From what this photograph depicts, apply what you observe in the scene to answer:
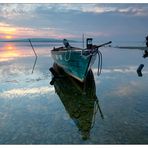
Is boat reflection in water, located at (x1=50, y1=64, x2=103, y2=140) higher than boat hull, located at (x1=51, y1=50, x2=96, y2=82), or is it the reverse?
boat hull, located at (x1=51, y1=50, x2=96, y2=82)

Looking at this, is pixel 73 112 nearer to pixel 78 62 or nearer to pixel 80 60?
pixel 80 60

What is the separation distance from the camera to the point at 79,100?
37.3 feet

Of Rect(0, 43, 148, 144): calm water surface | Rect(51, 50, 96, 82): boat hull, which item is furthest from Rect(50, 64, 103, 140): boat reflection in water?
Rect(51, 50, 96, 82): boat hull

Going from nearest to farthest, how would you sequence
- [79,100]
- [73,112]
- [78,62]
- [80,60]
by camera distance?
[73,112] → [79,100] → [80,60] → [78,62]

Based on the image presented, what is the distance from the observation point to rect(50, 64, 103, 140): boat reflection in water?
340 inches

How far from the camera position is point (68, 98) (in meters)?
11.9

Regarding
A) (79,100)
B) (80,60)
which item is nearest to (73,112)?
(79,100)

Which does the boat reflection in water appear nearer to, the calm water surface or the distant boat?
the calm water surface

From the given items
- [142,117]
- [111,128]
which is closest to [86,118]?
[111,128]

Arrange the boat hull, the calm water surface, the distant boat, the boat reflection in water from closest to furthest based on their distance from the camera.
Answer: the calm water surface
the boat reflection in water
the distant boat
the boat hull

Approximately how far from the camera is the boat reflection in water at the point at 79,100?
28.3 ft

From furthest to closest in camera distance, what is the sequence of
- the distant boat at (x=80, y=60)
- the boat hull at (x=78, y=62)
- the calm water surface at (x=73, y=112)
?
the boat hull at (x=78, y=62) < the distant boat at (x=80, y=60) < the calm water surface at (x=73, y=112)

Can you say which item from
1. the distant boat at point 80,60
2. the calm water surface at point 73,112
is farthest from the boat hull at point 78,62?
the calm water surface at point 73,112

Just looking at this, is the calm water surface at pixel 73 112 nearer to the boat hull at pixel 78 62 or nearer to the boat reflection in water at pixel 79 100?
the boat reflection in water at pixel 79 100
